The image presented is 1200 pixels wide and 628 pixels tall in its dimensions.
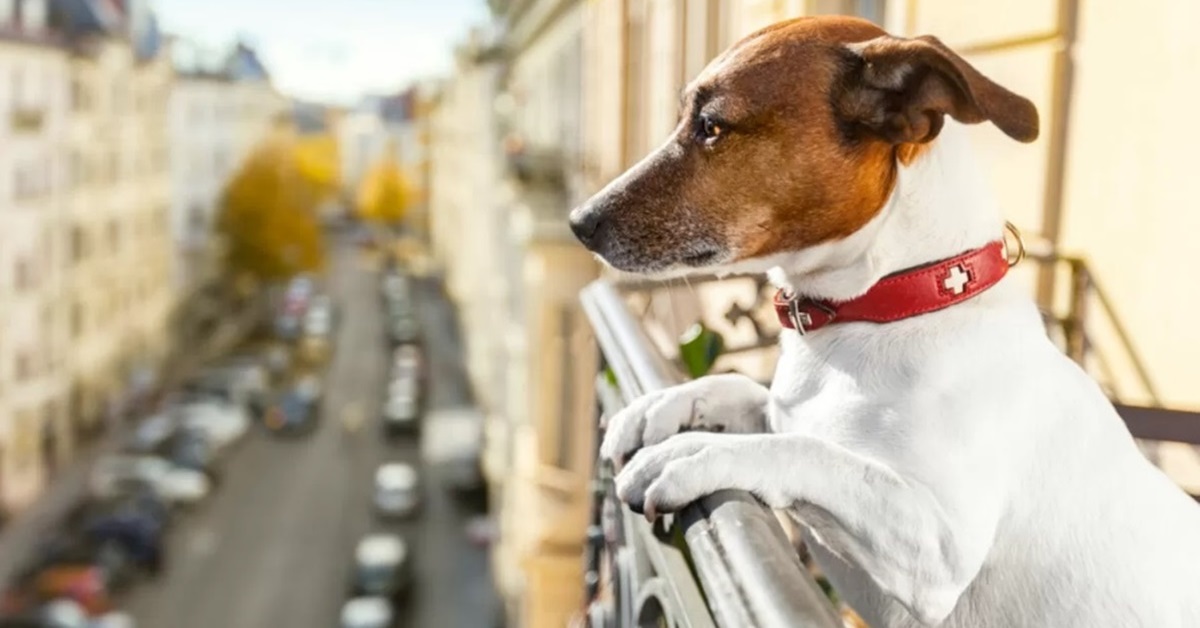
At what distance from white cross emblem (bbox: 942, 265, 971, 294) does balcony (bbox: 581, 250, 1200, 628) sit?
42 centimetres

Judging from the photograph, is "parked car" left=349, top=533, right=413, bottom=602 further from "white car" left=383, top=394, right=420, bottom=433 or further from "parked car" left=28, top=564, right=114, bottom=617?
"white car" left=383, top=394, right=420, bottom=433

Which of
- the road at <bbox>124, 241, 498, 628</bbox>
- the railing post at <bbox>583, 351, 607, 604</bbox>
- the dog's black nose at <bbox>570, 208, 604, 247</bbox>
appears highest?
the dog's black nose at <bbox>570, 208, 604, 247</bbox>

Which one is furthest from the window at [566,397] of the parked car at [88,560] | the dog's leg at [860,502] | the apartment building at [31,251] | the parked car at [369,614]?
the apartment building at [31,251]

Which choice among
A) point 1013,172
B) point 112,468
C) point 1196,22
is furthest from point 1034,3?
point 112,468

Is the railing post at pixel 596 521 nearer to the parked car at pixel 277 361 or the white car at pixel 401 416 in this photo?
the white car at pixel 401 416

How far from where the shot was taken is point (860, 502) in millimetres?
1496

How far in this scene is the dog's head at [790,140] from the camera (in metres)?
1.60

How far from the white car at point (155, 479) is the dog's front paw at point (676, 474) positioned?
19871 millimetres

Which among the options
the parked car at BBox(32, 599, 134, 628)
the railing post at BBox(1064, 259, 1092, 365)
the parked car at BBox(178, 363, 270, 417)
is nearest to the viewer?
the railing post at BBox(1064, 259, 1092, 365)

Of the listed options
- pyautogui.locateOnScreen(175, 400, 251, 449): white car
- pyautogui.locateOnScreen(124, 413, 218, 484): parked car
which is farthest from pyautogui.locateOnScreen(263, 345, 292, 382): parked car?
pyautogui.locateOnScreen(124, 413, 218, 484): parked car

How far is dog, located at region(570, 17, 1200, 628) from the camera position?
1.51m

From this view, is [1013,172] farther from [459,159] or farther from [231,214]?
[231,214]

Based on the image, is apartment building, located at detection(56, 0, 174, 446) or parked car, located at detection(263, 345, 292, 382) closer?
apartment building, located at detection(56, 0, 174, 446)

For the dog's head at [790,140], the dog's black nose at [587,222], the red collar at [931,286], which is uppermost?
the dog's head at [790,140]
